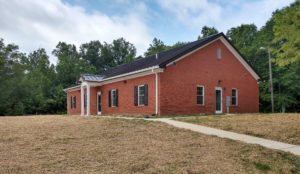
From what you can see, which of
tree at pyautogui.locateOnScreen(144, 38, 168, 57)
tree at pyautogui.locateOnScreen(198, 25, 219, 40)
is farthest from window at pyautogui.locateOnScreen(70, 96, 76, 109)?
tree at pyautogui.locateOnScreen(198, 25, 219, 40)

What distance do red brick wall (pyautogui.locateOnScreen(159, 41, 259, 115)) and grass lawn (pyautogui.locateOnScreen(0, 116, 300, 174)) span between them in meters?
8.58

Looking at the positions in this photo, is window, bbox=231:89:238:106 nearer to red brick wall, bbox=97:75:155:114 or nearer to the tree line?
red brick wall, bbox=97:75:155:114

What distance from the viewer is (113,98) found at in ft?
74.8

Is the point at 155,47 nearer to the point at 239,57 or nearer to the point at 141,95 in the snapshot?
the point at 239,57

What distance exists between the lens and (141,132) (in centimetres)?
989

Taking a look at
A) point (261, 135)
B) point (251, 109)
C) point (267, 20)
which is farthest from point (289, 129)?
point (267, 20)

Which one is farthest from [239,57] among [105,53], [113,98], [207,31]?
[105,53]

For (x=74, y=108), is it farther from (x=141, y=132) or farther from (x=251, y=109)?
(x=141, y=132)

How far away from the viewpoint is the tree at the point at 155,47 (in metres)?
47.9

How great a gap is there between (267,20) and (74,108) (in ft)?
84.5

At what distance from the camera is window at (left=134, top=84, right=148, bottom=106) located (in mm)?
18867

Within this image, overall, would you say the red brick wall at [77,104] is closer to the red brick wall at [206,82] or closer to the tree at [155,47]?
the red brick wall at [206,82]

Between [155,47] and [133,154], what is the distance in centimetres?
4367

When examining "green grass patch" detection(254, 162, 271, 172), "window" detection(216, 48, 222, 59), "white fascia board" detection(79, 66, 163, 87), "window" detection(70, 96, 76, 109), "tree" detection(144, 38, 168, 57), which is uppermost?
"tree" detection(144, 38, 168, 57)
